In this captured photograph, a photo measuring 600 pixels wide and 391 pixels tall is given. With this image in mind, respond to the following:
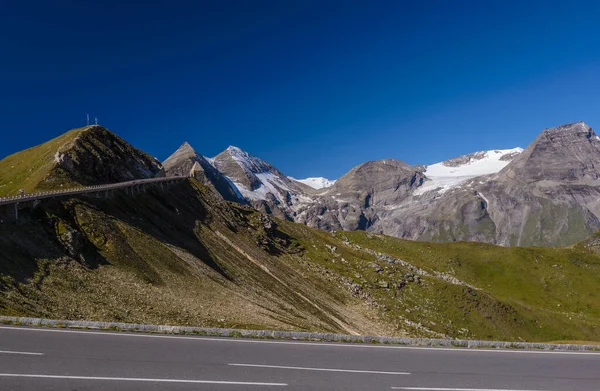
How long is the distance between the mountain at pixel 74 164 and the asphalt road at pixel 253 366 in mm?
71491

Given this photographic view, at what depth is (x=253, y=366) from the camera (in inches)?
773

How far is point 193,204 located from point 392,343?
9398 cm

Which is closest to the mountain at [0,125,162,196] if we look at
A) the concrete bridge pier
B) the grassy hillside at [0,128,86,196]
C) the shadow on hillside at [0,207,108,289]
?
the grassy hillside at [0,128,86,196]

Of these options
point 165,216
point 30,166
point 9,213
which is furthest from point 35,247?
point 30,166

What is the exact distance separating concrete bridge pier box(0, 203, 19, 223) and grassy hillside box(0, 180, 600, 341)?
1.67 meters

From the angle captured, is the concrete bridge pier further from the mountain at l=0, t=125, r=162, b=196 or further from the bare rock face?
the bare rock face

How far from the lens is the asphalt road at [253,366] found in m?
16.9

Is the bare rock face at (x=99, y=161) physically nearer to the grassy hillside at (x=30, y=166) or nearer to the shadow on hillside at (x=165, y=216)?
the grassy hillside at (x=30, y=166)

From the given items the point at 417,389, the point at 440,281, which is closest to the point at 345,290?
the point at 440,281

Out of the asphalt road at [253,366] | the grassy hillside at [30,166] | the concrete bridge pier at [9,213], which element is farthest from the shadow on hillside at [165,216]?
the asphalt road at [253,366]

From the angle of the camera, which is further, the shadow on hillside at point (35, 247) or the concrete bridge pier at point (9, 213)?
the concrete bridge pier at point (9, 213)

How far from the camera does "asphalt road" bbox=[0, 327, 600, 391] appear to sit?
1692 centimetres

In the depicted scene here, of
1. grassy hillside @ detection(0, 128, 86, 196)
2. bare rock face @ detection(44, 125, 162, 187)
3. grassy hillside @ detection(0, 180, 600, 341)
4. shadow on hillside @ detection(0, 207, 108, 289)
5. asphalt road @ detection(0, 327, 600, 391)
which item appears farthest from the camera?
bare rock face @ detection(44, 125, 162, 187)

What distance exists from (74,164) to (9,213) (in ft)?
160
